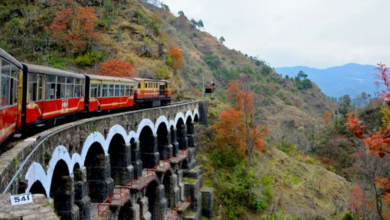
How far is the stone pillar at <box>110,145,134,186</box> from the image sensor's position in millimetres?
14250

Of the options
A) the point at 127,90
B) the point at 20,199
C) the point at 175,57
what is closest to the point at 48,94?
the point at 20,199

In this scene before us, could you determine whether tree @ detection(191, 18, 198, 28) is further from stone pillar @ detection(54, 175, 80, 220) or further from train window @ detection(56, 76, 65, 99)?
stone pillar @ detection(54, 175, 80, 220)

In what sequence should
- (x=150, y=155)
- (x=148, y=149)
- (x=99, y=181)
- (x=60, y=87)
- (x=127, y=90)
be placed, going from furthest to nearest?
(x=127, y=90)
(x=148, y=149)
(x=150, y=155)
(x=99, y=181)
(x=60, y=87)

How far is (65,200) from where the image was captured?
9148 mm

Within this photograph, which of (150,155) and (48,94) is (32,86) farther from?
(150,155)

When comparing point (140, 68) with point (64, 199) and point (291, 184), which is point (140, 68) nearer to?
point (291, 184)

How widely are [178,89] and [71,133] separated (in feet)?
91.1

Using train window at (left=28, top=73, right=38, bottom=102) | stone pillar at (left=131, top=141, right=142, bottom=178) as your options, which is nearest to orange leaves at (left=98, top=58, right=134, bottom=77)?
stone pillar at (left=131, top=141, right=142, bottom=178)

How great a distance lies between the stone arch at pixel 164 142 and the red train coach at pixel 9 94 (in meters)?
12.4

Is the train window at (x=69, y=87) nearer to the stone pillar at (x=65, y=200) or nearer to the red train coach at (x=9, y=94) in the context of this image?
the red train coach at (x=9, y=94)

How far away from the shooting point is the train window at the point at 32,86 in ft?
30.5

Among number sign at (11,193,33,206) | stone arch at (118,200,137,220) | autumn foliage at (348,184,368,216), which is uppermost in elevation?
number sign at (11,193,33,206)

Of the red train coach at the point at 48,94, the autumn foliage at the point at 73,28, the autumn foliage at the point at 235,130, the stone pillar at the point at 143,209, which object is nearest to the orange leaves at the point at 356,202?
the autumn foliage at the point at 235,130

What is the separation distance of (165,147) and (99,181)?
878 centimetres
